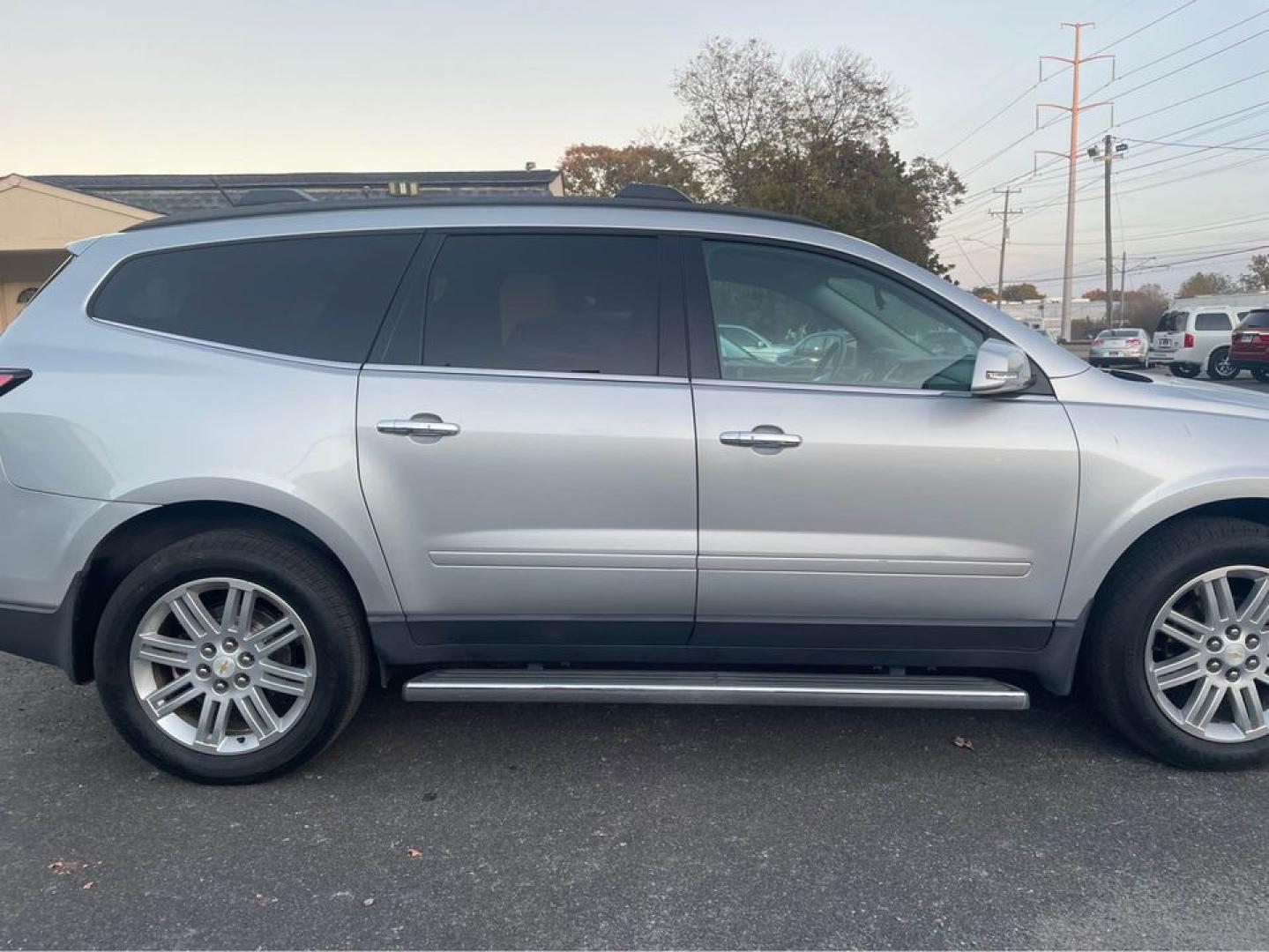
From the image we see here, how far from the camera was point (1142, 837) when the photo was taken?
2.91m

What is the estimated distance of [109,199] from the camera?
17375mm

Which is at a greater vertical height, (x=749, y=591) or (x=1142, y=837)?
(x=749, y=591)

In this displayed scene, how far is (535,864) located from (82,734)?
203 cm

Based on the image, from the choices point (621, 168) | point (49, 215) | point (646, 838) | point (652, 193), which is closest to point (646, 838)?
point (646, 838)

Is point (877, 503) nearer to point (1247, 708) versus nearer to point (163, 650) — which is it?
point (1247, 708)

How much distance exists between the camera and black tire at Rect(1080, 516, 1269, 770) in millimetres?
3162

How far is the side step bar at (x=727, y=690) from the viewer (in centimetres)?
314

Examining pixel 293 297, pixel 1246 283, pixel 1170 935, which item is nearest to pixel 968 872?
pixel 1170 935

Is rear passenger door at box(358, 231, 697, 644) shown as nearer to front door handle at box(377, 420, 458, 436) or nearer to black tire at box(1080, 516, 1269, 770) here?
front door handle at box(377, 420, 458, 436)

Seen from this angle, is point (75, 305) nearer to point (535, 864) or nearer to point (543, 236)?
point (543, 236)

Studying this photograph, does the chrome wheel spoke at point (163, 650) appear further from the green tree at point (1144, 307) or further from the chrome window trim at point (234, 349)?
the green tree at point (1144, 307)

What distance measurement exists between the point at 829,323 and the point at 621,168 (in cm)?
3437

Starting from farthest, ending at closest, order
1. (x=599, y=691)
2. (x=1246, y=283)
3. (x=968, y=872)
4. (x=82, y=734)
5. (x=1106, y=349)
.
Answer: (x=1246, y=283) → (x=1106, y=349) → (x=82, y=734) → (x=599, y=691) → (x=968, y=872)

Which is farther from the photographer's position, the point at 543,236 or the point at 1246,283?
the point at 1246,283
